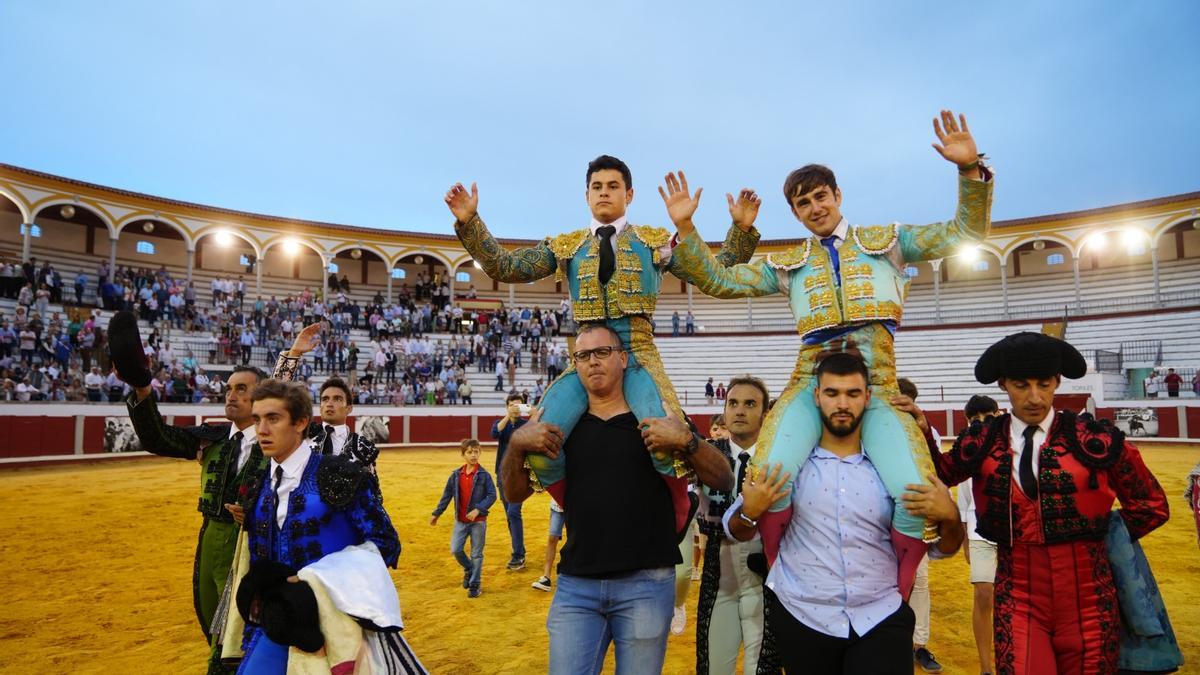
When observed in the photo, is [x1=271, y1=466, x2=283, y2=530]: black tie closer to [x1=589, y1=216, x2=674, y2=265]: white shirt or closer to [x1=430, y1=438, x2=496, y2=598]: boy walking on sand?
[x1=589, y1=216, x2=674, y2=265]: white shirt

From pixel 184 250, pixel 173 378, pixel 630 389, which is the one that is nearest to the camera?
pixel 630 389

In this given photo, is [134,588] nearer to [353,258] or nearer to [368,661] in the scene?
[368,661]

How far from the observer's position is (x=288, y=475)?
2781mm

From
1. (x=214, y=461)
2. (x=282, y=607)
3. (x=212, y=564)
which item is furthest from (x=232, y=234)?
(x=282, y=607)

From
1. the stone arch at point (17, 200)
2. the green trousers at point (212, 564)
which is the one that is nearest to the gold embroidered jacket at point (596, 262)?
the green trousers at point (212, 564)

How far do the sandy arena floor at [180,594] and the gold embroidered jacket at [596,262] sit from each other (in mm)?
2501

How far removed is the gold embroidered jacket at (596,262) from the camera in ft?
9.95

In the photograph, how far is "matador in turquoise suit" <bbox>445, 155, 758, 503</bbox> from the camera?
9.93 feet

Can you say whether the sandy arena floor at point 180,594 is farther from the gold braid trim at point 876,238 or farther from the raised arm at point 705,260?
the gold braid trim at point 876,238

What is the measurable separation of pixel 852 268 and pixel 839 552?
3.77ft

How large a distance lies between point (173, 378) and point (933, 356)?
24241 mm

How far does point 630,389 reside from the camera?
2699mm

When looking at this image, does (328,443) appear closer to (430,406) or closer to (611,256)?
(611,256)

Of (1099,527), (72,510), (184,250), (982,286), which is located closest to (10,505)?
(72,510)
